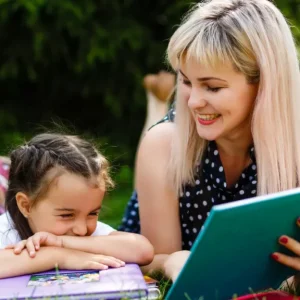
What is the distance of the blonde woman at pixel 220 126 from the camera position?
2.38 metres

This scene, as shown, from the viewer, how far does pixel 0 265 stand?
226 cm

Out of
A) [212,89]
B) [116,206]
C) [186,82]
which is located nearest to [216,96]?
[212,89]

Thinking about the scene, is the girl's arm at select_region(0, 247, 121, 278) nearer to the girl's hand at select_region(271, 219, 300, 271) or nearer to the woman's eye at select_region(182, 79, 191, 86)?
the girl's hand at select_region(271, 219, 300, 271)

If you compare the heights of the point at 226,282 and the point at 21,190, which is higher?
the point at 21,190

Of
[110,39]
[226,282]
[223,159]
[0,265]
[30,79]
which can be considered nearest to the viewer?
[226,282]

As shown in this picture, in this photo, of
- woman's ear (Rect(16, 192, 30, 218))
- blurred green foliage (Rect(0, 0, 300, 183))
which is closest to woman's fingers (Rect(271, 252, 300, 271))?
woman's ear (Rect(16, 192, 30, 218))

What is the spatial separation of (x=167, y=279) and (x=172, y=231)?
277mm

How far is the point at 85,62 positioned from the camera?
5.71m

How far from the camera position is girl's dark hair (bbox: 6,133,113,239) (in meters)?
2.47

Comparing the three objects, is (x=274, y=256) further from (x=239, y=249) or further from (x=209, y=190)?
(x=209, y=190)

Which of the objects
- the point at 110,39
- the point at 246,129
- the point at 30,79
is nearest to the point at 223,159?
the point at 246,129

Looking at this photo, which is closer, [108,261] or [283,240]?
[283,240]

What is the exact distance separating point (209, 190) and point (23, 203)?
634 millimetres

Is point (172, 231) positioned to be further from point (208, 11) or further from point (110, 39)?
point (110, 39)
